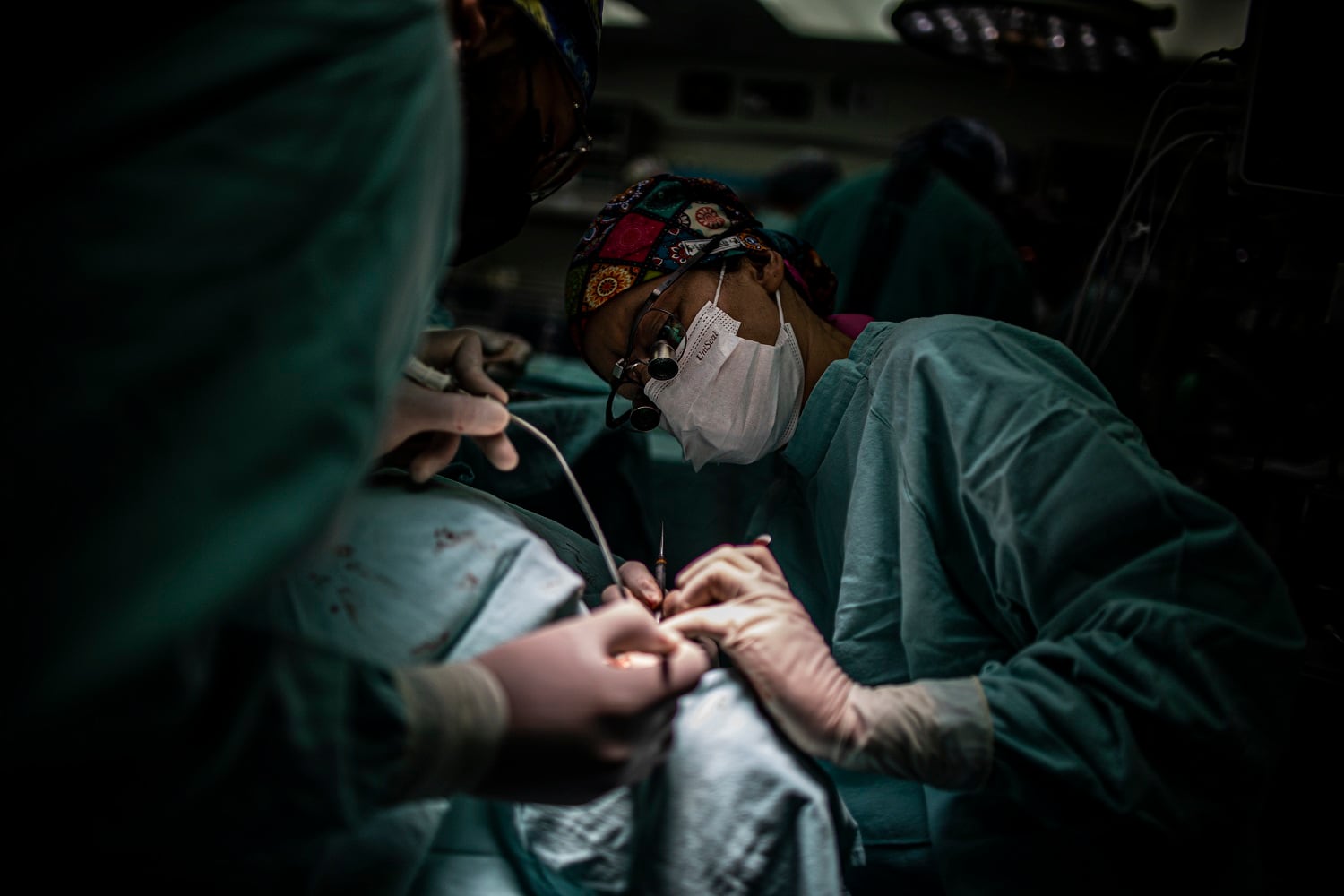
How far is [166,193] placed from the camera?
25.7 inches

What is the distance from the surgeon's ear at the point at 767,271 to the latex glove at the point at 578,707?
38.0 inches

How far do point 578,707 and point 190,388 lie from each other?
45 centimetres

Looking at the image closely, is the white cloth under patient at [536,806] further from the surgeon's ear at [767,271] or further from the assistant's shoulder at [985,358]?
the surgeon's ear at [767,271]

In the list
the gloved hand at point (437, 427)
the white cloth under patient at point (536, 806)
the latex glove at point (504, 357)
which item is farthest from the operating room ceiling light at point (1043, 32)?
the white cloth under patient at point (536, 806)

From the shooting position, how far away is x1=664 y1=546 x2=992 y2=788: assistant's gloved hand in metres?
1.07

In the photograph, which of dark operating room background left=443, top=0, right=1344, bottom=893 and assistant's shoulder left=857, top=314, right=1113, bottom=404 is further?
dark operating room background left=443, top=0, right=1344, bottom=893

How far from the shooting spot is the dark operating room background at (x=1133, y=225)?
1.74m

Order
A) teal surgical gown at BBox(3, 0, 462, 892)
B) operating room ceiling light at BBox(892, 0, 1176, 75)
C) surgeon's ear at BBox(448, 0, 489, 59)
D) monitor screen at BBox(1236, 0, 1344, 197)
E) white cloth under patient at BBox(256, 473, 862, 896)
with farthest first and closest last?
operating room ceiling light at BBox(892, 0, 1176, 75)
monitor screen at BBox(1236, 0, 1344, 197)
surgeon's ear at BBox(448, 0, 489, 59)
white cloth under patient at BBox(256, 473, 862, 896)
teal surgical gown at BBox(3, 0, 462, 892)

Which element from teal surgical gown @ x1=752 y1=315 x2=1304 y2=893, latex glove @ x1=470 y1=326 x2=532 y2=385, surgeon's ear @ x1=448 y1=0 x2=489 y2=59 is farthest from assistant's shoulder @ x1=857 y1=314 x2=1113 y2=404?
latex glove @ x1=470 y1=326 x2=532 y2=385

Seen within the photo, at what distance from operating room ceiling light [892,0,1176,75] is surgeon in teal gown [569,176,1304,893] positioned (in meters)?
1.34

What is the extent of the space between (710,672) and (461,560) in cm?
34

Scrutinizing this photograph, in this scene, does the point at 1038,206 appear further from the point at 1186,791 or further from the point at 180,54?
the point at 180,54

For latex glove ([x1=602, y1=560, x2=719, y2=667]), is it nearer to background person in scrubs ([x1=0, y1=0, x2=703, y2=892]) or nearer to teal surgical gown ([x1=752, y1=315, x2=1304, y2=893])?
teal surgical gown ([x1=752, y1=315, x2=1304, y2=893])

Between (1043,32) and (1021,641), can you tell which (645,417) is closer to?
(1021,641)
